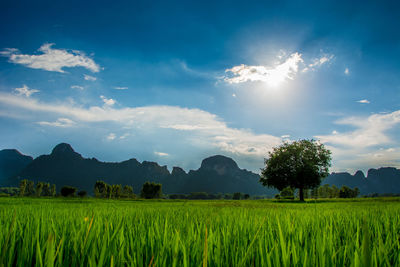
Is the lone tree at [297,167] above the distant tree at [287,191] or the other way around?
above

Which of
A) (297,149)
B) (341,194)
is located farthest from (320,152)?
(341,194)

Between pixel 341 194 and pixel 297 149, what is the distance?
70.8 metres

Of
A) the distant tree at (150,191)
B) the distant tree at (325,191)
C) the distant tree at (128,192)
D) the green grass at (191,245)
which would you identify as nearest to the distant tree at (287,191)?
the distant tree at (325,191)

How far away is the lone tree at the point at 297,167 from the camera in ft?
139

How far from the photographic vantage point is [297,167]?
43.1 meters

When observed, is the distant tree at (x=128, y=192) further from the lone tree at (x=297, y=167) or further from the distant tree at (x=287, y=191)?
the lone tree at (x=297, y=167)

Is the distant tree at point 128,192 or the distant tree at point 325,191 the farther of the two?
the distant tree at point 325,191

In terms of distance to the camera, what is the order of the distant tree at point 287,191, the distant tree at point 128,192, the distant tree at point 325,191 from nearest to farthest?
the distant tree at point 287,191, the distant tree at point 128,192, the distant tree at point 325,191

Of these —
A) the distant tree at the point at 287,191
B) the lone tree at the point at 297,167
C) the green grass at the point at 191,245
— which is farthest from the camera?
the distant tree at the point at 287,191

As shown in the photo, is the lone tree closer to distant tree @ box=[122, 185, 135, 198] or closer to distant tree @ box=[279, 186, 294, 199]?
distant tree @ box=[279, 186, 294, 199]

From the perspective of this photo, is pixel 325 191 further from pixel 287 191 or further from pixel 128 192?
pixel 128 192

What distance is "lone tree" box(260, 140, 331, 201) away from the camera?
42.3 meters

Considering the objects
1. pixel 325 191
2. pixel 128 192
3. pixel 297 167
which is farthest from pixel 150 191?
pixel 325 191

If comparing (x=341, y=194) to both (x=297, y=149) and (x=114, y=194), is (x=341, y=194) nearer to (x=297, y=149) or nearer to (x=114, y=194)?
(x=297, y=149)
